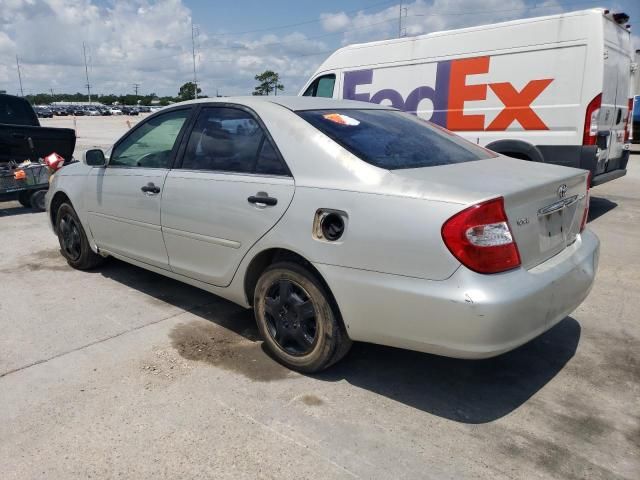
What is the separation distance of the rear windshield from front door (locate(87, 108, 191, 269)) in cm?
127

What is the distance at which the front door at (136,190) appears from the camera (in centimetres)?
392

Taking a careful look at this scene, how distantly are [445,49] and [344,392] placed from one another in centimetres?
588

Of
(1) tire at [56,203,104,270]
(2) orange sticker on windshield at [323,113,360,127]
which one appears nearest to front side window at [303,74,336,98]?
(1) tire at [56,203,104,270]

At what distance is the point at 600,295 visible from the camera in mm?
4430

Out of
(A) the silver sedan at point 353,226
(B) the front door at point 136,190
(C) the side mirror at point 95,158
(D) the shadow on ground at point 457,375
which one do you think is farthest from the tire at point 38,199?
(D) the shadow on ground at point 457,375

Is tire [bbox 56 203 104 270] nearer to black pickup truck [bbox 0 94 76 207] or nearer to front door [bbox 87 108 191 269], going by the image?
front door [bbox 87 108 191 269]

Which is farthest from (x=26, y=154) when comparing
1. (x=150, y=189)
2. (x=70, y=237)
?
(x=150, y=189)

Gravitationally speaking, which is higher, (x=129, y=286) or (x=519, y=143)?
(x=519, y=143)

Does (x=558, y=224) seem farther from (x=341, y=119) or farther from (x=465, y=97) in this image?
(x=465, y=97)

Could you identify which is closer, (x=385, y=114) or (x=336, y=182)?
(x=336, y=182)

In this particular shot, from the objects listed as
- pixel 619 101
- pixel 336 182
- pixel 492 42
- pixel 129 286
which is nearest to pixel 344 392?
pixel 336 182

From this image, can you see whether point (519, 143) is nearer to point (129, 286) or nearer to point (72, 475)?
point (129, 286)

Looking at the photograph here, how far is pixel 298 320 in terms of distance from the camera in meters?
3.10

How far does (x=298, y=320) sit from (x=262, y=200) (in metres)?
0.74
